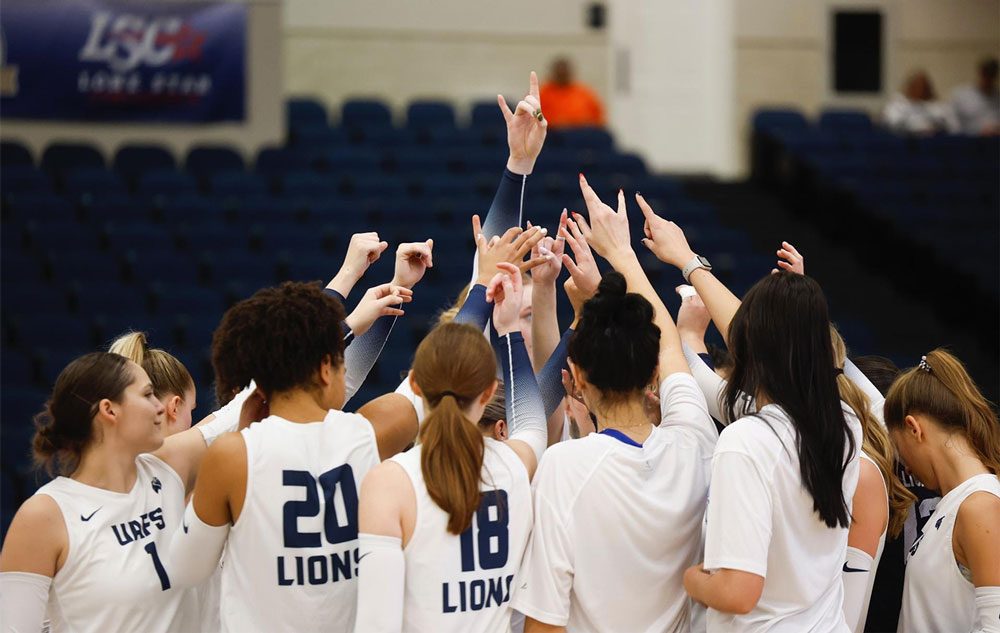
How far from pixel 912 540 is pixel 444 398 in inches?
57.9

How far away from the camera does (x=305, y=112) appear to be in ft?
34.8

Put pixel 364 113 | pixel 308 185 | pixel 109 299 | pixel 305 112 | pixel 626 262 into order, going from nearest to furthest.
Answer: pixel 626 262, pixel 109 299, pixel 308 185, pixel 305 112, pixel 364 113

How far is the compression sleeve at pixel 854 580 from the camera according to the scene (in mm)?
2453

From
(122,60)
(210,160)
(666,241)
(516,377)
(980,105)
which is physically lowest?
(516,377)

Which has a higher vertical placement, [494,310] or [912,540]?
[494,310]

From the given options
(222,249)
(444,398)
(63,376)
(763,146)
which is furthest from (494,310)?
(763,146)

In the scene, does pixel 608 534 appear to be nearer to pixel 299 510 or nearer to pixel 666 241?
pixel 299 510

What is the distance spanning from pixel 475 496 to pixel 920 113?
34.2 ft

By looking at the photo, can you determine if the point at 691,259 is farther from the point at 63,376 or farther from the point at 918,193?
the point at 918,193

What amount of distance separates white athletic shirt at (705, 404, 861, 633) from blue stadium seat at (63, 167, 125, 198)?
7.39 meters

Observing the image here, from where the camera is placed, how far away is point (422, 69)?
12.0 meters

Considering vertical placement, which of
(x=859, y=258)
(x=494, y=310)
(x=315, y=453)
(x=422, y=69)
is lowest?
(x=859, y=258)

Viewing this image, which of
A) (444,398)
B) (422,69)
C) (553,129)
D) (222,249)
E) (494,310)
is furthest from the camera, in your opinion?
(422,69)

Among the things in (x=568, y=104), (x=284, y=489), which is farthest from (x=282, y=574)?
(x=568, y=104)
